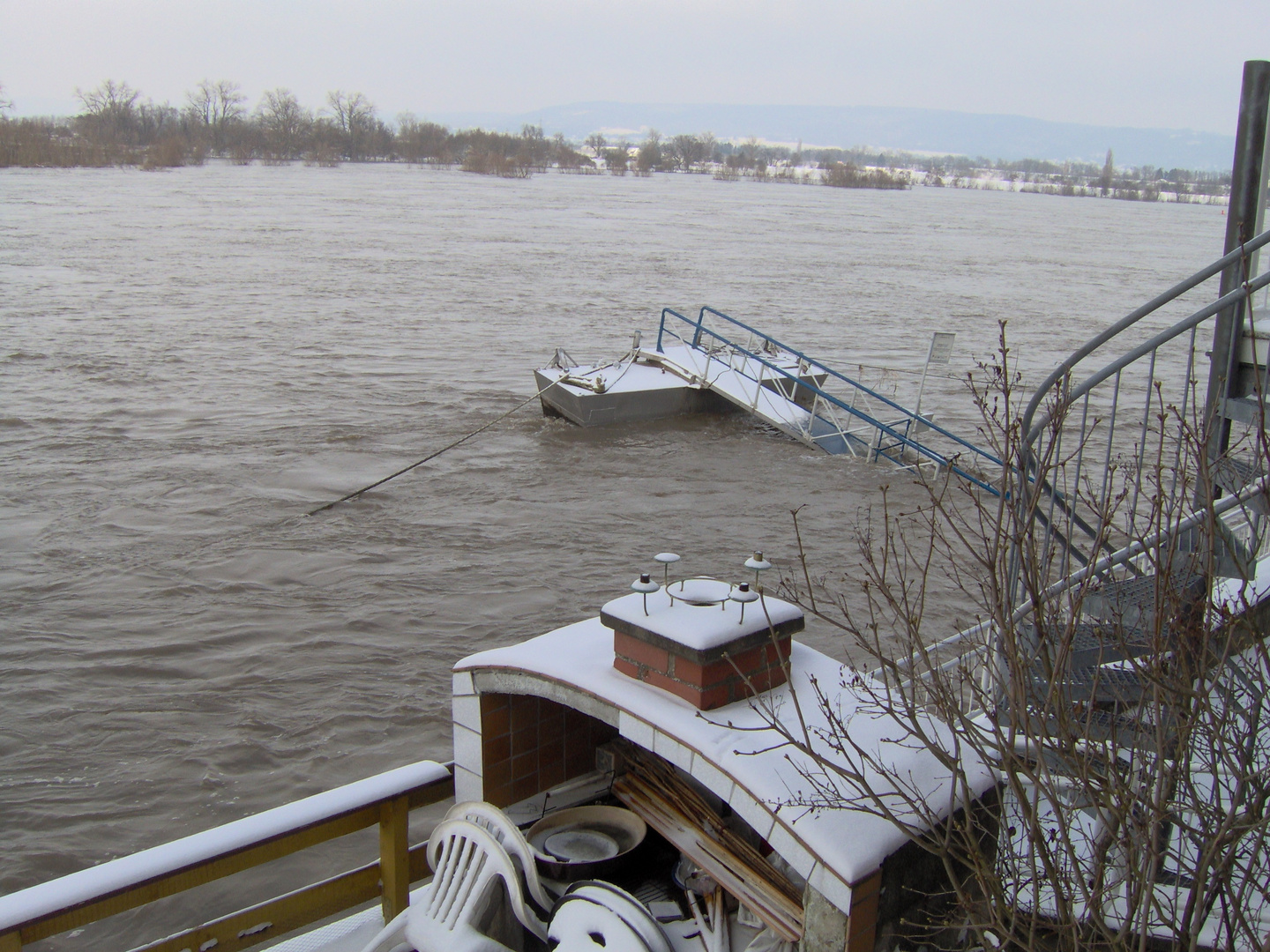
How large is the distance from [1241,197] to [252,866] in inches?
220

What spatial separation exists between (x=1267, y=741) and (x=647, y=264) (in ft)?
135

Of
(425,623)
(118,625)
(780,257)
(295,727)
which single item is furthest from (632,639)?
(780,257)

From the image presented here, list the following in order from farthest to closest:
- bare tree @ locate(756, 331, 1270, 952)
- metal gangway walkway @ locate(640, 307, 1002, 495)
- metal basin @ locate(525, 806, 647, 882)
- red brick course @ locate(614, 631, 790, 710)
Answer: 1. metal gangway walkway @ locate(640, 307, 1002, 495)
2. metal basin @ locate(525, 806, 647, 882)
3. red brick course @ locate(614, 631, 790, 710)
4. bare tree @ locate(756, 331, 1270, 952)

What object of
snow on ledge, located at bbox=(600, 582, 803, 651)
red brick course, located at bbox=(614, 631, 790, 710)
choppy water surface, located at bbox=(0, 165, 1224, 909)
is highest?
snow on ledge, located at bbox=(600, 582, 803, 651)

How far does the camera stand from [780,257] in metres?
49.3

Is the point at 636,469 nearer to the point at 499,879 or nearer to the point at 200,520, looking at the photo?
the point at 200,520

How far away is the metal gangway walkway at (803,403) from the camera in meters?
19.5

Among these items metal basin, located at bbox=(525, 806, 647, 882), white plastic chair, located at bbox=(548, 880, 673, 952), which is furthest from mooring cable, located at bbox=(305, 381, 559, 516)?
white plastic chair, located at bbox=(548, 880, 673, 952)

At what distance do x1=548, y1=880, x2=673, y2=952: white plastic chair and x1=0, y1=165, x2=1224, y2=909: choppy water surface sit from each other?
19.2 ft

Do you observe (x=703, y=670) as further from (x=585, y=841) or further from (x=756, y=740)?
(x=585, y=841)

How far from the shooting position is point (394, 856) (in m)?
4.72

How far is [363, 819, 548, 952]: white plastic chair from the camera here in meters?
4.07

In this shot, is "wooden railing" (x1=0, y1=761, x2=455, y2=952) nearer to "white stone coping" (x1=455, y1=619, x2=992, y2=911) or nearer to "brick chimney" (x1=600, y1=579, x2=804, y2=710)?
"white stone coping" (x1=455, y1=619, x2=992, y2=911)

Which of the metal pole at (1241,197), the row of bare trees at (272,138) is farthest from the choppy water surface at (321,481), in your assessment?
the row of bare trees at (272,138)
